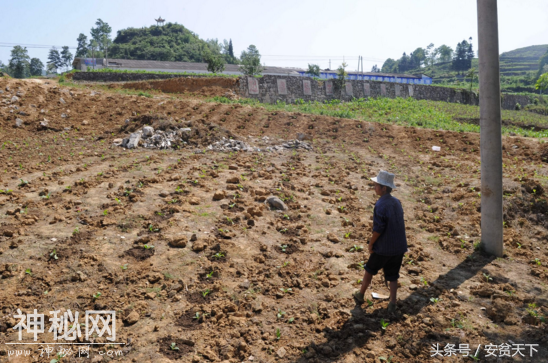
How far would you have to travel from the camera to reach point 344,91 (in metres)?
33.2

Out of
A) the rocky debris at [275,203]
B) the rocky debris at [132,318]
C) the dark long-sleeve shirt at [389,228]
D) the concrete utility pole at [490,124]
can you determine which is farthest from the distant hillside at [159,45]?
the dark long-sleeve shirt at [389,228]

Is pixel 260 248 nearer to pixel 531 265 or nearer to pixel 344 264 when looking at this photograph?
pixel 344 264

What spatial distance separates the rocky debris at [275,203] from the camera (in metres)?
7.62

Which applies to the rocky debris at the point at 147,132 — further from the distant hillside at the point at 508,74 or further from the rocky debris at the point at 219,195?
the distant hillside at the point at 508,74

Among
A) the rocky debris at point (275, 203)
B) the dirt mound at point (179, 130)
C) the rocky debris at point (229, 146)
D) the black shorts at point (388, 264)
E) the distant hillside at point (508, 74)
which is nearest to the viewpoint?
the black shorts at point (388, 264)

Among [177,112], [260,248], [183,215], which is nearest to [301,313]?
[260,248]

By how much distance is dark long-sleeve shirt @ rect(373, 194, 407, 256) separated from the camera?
424 centimetres

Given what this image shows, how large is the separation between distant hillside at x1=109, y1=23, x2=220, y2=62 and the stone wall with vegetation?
41.1 m

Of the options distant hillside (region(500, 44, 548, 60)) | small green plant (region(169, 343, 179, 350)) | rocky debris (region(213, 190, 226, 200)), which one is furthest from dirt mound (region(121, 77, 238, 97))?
distant hillside (region(500, 44, 548, 60))

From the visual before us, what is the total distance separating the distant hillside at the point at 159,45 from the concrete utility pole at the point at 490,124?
64.4 meters

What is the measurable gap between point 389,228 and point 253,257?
7.53 feet

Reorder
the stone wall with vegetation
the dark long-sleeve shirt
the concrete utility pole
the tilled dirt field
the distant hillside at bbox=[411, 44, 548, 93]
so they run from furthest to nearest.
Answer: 1. the distant hillside at bbox=[411, 44, 548, 93]
2. the stone wall with vegetation
3. the concrete utility pole
4. the dark long-sleeve shirt
5. the tilled dirt field

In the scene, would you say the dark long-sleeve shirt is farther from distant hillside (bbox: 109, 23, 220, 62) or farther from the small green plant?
distant hillside (bbox: 109, 23, 220, 62)

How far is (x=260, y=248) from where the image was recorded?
235 inches
